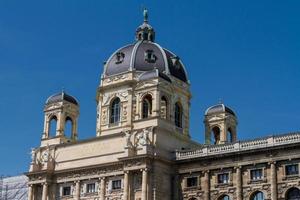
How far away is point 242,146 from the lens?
68500 mm

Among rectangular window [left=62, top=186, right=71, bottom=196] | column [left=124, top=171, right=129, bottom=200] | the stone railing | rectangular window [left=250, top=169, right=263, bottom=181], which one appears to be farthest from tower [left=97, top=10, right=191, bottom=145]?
rectangular window [left=250, top=169, right=263, bottom=181]

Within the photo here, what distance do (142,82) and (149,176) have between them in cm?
1236

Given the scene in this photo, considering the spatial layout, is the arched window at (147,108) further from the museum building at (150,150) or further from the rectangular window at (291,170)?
the rectangular window at (291,170)

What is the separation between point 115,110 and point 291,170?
2675 cm

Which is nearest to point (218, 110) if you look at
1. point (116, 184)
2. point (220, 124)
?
point (220, 124)

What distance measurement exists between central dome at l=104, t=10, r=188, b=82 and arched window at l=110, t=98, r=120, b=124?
404cm

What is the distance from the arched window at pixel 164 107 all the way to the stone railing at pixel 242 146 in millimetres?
6119

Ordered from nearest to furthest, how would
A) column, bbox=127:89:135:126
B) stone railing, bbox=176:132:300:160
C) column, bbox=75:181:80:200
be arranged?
stone railing, bbox=176:132:300:160, column, bbox=75:181:80:200, column, bbox=127:89:135:126

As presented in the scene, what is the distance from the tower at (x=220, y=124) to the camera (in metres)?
84.5

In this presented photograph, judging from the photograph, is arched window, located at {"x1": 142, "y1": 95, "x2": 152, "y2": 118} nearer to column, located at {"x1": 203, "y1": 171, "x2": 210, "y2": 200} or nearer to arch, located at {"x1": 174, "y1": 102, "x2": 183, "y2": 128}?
arch, located at {"x1": 174, "y1": 102, "x2": 183, "y2": 128}

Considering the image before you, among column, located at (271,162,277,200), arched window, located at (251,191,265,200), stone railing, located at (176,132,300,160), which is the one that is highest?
stone railing, located at (176,132,300,160)

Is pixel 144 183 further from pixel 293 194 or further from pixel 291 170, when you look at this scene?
pixel 293 194

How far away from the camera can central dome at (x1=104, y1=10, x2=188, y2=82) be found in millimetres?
83312

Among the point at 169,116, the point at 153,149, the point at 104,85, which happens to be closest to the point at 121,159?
the point at 153,149
